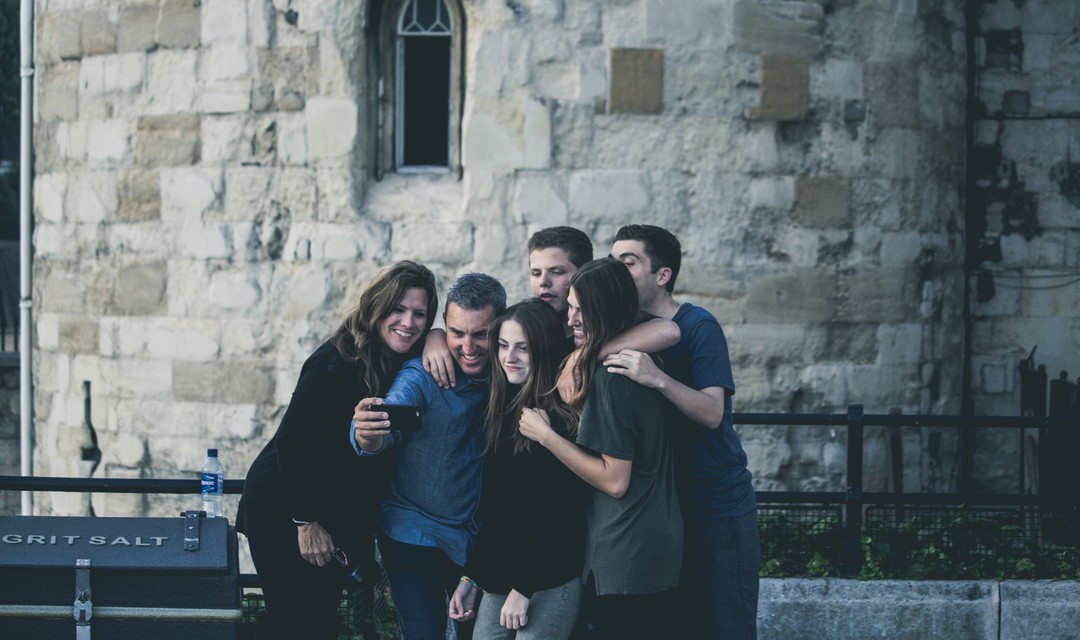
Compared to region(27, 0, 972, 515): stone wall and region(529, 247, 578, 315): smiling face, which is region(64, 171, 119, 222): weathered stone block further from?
region(529, 247, 578, 315): smiling face

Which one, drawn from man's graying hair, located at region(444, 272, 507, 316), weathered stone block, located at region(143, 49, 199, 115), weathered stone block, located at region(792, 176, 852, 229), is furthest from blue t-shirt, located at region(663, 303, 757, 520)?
weathered stone block, located at region(143, 49, 199, 115)

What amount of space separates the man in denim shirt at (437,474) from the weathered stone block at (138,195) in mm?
4709

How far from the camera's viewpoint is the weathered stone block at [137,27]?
8977 millimetres

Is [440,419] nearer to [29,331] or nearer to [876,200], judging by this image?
[876,200]

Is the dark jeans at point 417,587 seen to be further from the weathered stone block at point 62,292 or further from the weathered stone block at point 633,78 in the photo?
the weathered stone block at point 62,292

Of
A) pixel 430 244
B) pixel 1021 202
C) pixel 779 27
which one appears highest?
pixel 779 27

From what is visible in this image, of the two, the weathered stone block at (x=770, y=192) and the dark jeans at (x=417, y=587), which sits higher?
the weathered stone block at (x=770, y=192)

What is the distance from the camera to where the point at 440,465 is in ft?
15.8

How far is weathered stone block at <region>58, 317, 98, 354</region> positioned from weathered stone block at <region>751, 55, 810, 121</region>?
4755 mm

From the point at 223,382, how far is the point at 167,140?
164cm

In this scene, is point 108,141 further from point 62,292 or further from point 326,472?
point 326,472

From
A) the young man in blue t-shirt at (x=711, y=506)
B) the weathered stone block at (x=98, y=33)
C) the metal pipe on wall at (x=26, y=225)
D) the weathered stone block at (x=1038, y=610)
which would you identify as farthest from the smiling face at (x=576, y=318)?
the metal pipe on wall at (x=26, y=225)

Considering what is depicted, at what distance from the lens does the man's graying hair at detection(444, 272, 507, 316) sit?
15.9ft

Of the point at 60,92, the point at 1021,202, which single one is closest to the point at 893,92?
the point at 1021,202
